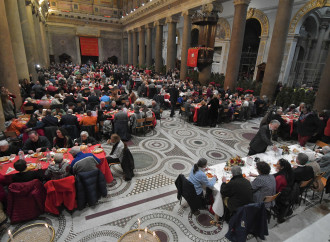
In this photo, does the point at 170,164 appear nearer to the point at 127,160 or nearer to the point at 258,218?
the point at 127,160

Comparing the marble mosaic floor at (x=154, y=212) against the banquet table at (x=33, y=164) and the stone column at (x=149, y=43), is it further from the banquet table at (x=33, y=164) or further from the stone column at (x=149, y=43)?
the stone column at (x=149, y=43)

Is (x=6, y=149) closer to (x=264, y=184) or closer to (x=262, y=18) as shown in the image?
(x=264, y=184)

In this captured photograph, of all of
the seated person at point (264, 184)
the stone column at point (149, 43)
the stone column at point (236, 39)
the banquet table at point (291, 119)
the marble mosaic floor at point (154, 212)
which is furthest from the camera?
the stone column at point (149, 43)

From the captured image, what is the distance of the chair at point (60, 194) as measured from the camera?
10.5ft

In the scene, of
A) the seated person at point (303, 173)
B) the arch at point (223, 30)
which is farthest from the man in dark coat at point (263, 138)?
the arch at point (223, 30)

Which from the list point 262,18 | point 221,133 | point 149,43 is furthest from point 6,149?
point 149,43

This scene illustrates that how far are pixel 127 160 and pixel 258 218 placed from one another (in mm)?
2702

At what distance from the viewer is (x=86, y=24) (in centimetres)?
2636

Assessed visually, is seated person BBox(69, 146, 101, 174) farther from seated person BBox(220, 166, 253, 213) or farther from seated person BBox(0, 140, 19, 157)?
seated person BBox(220, 166, 253, 213)

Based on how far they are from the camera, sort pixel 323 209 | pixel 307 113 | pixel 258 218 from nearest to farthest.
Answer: pixel 258 218, pixel 323 209, pixel 307 113

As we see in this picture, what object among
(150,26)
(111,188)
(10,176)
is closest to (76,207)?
(111,188)

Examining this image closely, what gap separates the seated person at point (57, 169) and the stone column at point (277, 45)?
382 inches

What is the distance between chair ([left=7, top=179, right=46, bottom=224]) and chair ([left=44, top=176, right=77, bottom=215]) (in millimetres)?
118

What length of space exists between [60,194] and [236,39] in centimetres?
1052
